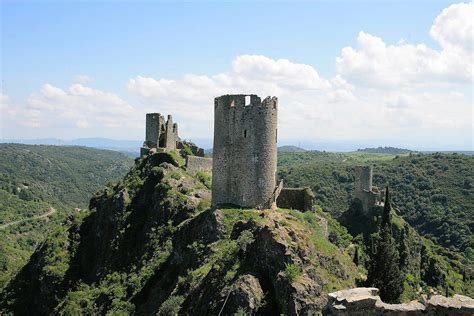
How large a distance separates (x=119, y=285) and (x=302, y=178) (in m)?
94.5

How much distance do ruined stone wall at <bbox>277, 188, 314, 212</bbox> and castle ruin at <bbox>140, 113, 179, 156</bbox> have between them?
2312 cm

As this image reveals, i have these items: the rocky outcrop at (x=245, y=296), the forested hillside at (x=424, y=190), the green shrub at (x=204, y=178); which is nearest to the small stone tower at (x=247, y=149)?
the rocky outcrop at (x=245, y=296)

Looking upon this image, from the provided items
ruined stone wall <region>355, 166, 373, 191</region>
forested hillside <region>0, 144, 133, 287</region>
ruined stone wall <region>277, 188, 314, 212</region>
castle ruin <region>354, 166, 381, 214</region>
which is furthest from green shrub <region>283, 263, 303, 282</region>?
ruined stone wall <region>355, 166, 373, 191</region>

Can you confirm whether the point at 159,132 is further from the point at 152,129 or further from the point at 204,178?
the point at 204,178

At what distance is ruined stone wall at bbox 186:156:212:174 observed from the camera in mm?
51050

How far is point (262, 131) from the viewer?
105ft

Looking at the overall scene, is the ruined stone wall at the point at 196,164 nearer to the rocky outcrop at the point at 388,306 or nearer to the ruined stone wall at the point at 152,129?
the ruined stone wall at the point at 152,129

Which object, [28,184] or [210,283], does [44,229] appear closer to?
[28,184]

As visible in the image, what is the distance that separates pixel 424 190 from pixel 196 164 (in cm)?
7910

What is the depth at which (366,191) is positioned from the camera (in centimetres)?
7006

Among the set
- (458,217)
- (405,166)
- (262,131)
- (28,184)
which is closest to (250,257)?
(262,131)

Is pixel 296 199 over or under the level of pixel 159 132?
under

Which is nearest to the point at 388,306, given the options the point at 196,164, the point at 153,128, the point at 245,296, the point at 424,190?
the point at 245,296

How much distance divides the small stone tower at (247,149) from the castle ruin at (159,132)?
997 inches
